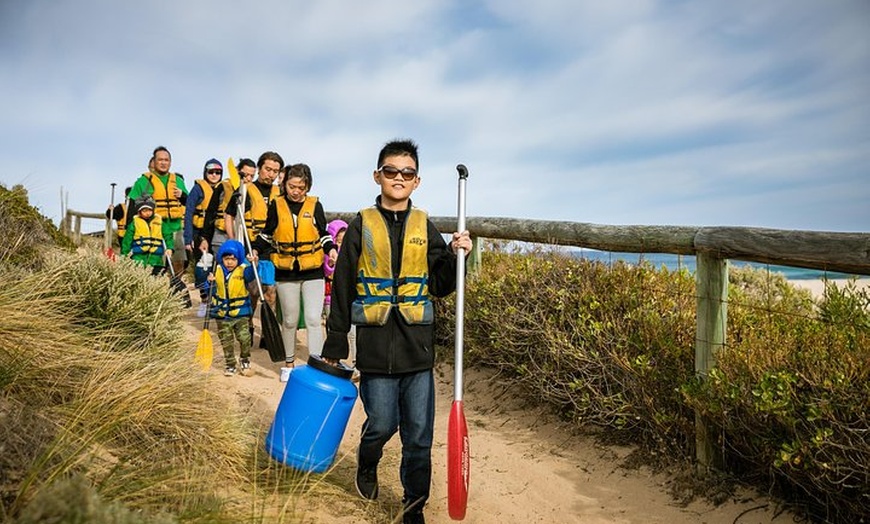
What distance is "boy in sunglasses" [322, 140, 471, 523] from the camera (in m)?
3.66

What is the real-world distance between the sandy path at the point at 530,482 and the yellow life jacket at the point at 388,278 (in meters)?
1.14

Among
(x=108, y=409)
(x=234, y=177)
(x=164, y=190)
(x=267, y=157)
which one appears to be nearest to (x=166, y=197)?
(x=164, y=190)

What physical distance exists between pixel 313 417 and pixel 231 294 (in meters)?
3.11

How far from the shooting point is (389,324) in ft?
12.1

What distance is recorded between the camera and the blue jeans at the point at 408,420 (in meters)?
3.67

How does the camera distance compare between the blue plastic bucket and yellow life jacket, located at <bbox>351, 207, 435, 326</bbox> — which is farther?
the blue plastic bucket

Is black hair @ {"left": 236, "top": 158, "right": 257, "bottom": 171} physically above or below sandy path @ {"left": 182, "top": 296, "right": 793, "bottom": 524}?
above

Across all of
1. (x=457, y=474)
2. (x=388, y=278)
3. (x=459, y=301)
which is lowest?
(x=457, y=474)

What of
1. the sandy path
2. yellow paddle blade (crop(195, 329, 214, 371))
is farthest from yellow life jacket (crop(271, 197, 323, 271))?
the sandy path

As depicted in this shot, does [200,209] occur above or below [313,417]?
above

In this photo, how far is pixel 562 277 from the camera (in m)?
5.57

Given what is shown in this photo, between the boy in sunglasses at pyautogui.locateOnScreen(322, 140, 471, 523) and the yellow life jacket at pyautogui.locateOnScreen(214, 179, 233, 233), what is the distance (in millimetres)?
4637

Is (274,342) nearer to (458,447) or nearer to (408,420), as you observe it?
(408,420)

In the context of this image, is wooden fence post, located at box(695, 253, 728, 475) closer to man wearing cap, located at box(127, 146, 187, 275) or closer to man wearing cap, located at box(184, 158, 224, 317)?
man wearing cap, located at box(184, 158, 224, 317)
